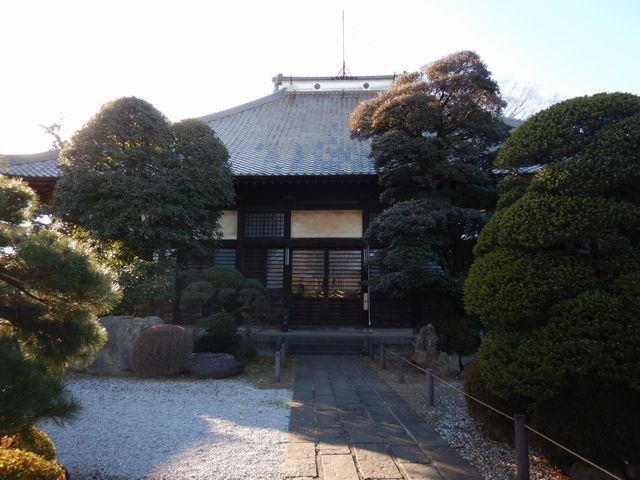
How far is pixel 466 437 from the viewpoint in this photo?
4812 mm

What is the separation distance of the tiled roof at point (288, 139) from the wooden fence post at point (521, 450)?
7500mm

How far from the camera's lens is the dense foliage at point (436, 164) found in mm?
7836

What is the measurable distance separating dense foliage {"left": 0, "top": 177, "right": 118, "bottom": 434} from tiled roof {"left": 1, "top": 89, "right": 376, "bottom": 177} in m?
8.16

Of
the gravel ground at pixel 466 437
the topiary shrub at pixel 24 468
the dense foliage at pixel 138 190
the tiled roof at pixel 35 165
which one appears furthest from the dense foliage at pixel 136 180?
the topiary shrub at pixel 24 468

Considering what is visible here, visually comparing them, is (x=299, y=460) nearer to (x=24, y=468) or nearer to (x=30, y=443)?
(x=30, y=443)

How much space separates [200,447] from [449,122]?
679 cm

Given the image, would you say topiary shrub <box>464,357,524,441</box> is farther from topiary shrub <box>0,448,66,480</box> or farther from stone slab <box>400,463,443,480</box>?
topiary shrub <box>0,448,66,480</box>

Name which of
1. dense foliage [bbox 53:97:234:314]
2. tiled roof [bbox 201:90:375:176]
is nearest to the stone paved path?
dense foliage [bbox 53:97:234:314]

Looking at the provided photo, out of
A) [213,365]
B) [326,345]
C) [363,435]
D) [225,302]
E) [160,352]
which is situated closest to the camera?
[363,435]

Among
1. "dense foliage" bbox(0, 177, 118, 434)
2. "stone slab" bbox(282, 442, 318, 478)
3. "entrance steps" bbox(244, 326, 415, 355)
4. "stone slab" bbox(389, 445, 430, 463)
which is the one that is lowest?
"stone slab" bbox(282, 442, 318, 478)

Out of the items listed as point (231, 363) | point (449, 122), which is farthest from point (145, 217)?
point (449, 122)

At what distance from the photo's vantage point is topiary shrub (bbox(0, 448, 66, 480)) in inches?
89.4

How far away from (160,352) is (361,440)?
4.28m

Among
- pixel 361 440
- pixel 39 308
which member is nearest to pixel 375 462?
pixel 361 440
